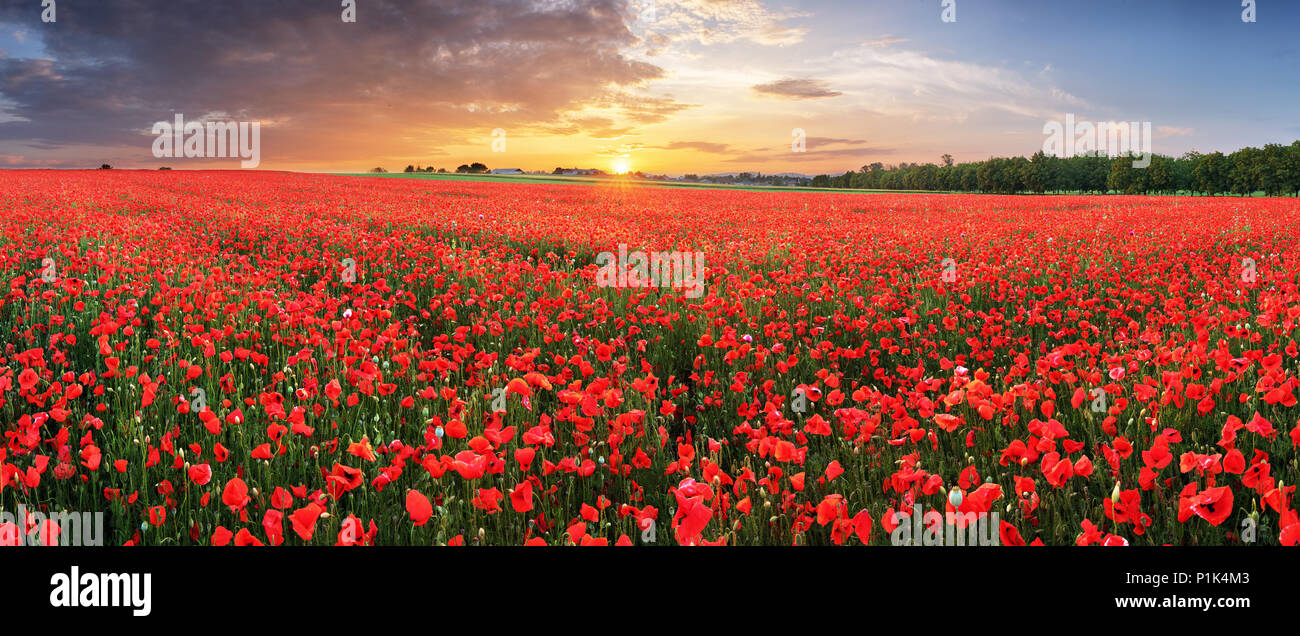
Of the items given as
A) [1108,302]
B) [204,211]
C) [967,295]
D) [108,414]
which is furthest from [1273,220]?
[204,211]

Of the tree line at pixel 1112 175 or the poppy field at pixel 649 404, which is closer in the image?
the poppy field at pixel 649 404

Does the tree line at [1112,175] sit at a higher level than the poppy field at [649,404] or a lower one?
higher

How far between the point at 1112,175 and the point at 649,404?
103 m

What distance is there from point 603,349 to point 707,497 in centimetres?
242

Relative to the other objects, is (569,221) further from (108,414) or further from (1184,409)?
(1184,409)

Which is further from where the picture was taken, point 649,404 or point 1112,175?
point 1112,175

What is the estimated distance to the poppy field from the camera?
8.94 ft

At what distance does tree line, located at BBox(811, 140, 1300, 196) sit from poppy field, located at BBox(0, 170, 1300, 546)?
81639mm

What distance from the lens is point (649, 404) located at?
14.3ft

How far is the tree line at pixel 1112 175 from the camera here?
70.8 meters

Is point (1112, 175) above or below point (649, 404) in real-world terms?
above

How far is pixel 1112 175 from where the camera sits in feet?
287

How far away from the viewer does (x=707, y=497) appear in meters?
2.43

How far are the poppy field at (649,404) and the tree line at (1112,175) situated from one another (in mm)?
81639
